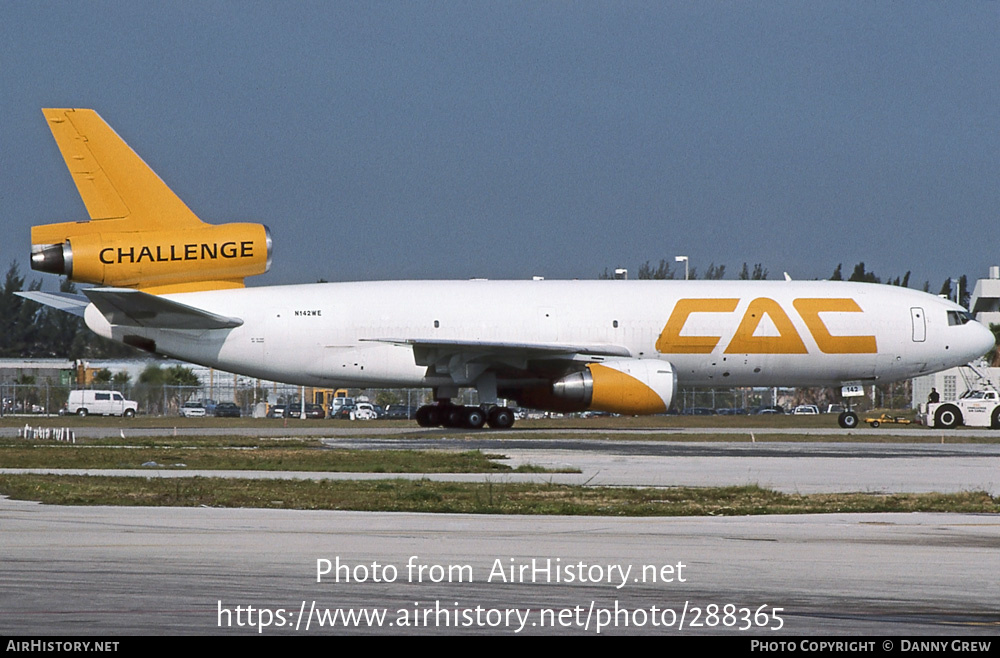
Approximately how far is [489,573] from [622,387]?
77.0ft

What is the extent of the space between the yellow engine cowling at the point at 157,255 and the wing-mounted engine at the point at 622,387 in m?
9.80

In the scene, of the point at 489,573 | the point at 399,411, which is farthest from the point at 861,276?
the point at 489,573

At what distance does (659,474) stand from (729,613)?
11293 millimetres

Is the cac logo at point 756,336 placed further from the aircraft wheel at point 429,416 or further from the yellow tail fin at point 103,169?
the yellow tail fin at point 103,169

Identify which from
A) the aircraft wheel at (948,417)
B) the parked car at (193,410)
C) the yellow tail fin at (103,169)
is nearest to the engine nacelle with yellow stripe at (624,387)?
the aircraft wheel at (948,417)

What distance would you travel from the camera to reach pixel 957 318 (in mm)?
36688

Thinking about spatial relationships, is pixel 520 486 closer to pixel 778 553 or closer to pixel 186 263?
pixel 778 553

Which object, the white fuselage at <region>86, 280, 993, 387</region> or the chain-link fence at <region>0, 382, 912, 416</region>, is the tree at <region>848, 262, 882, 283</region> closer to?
the chain-link fence at <region>0, 382, 912, 416</region>

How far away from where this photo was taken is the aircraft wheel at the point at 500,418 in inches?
1364

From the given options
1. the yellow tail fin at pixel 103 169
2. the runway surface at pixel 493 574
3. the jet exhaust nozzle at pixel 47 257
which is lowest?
the runway surface at pixel 493 574

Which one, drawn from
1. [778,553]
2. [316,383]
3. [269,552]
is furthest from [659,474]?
[316,383]

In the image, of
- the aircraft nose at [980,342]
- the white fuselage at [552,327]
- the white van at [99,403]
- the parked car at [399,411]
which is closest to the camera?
the white fuselage at [552,327]
